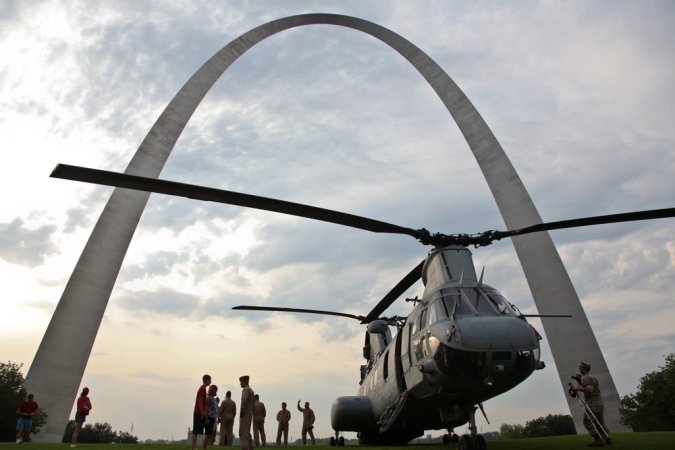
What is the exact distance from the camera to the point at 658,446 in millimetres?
7906

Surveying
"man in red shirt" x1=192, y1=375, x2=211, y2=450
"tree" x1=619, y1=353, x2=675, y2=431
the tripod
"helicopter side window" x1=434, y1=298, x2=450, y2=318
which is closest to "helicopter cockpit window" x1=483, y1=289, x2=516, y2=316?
"helicopter side window" x1=434, y1=298, x2=450, y2=318

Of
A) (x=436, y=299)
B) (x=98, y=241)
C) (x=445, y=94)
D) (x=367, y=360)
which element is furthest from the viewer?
(x=445, y=94)

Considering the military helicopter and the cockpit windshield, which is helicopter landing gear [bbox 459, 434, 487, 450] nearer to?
the military helicopter

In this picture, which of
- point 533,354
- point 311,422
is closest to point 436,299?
point 533,354

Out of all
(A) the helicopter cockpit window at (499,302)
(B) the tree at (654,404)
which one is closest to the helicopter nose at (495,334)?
(A) the helicopter cockpit window at (499,302)

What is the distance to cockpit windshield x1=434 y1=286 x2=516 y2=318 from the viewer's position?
25.2ft

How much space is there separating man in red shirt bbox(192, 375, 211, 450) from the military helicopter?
132 inches

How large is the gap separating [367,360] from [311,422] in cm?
293

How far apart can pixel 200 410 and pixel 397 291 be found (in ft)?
18.3

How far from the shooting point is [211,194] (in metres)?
7.61

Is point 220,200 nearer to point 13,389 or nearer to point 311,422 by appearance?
point 311,422

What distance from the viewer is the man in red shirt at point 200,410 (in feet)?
28.6

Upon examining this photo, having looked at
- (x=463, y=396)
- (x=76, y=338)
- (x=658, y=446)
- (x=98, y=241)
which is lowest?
(x=658, y=446)

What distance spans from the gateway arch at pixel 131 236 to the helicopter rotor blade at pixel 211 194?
18802mm
